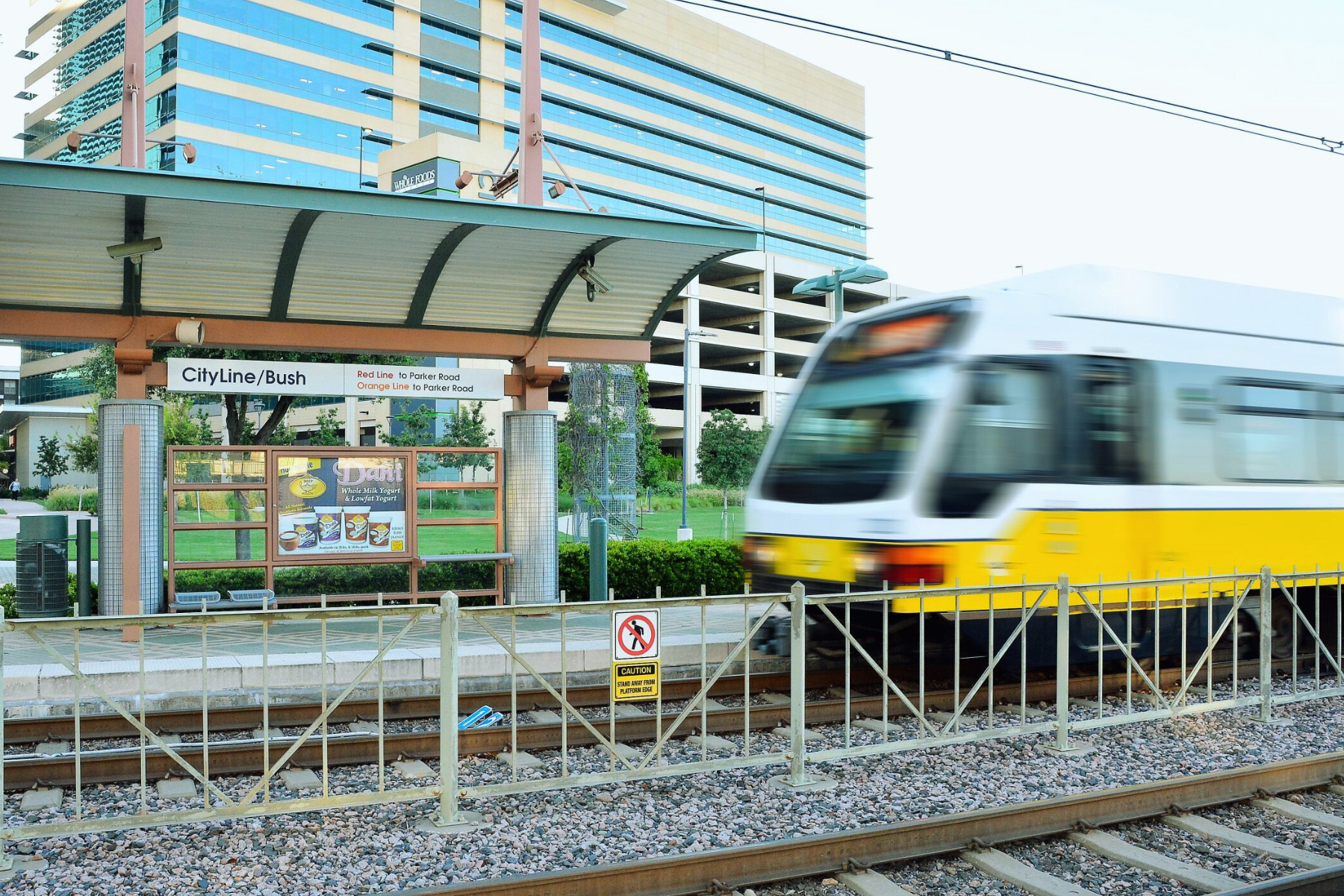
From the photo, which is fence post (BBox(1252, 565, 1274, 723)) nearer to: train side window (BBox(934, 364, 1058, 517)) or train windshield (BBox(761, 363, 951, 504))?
train side window (BBox(934, 364, 1058, 517))

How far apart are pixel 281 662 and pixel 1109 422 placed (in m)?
7.30

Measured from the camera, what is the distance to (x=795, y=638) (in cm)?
675

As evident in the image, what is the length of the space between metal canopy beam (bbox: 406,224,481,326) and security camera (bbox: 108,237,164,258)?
2803 mm

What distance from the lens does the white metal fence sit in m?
5.91

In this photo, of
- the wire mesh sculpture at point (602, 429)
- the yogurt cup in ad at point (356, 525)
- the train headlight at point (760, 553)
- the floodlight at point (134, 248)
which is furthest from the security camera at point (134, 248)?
the wire mesh sculpture at point (602, 429)

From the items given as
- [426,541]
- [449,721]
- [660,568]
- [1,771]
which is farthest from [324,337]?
[1,771]

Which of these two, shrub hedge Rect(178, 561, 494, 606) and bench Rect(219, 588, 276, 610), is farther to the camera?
shrub hedge Rect(178, 561, 494, 606)

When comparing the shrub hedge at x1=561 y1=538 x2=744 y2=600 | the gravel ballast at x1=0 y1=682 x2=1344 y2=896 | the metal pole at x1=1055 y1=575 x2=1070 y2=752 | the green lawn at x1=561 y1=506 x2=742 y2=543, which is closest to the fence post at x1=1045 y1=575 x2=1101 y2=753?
the metal pole at x1=1055 y1=575 x2=1070 y2=752

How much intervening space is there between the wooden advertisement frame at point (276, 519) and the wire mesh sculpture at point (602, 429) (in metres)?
20.0

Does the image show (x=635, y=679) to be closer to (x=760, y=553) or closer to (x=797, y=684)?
(x=797, y=684)

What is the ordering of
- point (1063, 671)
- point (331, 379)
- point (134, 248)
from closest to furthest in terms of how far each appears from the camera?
point (1063, 671), point (134, 248), point (331, 379)

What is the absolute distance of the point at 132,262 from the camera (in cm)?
1132

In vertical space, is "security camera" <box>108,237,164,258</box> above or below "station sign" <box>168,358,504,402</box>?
above

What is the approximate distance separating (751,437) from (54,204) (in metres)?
47.3
